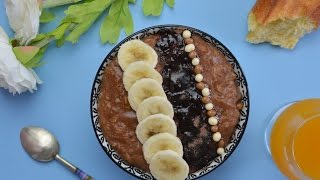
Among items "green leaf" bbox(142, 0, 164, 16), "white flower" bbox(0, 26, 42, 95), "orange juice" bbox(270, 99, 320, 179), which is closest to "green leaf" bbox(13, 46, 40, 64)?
"white flower" bbox(0, 26, 42, 95)

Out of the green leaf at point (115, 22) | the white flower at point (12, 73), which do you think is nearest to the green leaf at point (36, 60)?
the white flower at point (12, 73)

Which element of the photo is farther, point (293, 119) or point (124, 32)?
point (124, 32)

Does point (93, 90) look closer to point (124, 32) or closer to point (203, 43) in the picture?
point (124, 32)

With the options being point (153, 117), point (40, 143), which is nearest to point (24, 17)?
point (40, 143)

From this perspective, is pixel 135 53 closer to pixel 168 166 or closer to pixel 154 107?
pixel 154 107

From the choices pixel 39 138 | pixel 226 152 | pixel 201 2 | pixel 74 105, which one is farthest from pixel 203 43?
pixel 39 138

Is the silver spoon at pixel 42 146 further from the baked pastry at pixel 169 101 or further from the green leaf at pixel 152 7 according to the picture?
the green leaf at pixel 152 7
